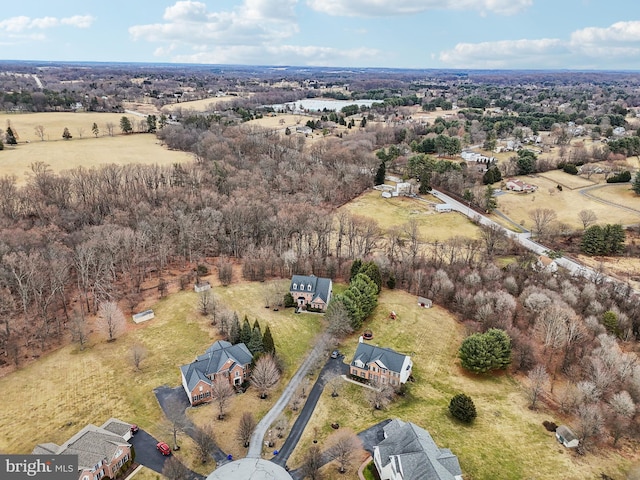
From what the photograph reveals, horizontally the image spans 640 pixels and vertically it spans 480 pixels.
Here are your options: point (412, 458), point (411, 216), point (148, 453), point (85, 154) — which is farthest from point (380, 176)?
point (148, 453)

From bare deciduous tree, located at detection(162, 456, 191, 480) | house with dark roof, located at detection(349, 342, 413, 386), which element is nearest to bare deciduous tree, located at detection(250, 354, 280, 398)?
house with dark roof, located at detection(349, 342, 413, 386)

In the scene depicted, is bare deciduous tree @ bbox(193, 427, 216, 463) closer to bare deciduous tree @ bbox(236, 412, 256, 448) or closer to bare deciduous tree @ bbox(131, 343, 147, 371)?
bare deciduous tree @ bbox(236, 412, 256, 448)

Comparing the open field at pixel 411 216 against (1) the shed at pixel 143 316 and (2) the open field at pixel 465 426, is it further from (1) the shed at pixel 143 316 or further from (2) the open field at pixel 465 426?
(1) the shed at pixel 143 316

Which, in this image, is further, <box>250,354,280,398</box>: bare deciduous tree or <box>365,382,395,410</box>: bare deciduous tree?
<box>250,354,280,398</box>: bare deciduous tree

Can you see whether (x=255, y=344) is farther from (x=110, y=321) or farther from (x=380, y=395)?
(x=110, y=321)

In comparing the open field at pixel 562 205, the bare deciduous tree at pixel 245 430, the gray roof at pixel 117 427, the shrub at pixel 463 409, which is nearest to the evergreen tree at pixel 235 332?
the bare deciduous tree at pixel 245 430

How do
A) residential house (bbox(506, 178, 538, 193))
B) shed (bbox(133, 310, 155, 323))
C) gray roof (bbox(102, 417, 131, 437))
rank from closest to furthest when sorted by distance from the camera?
gray roof (bbox(102, 417, 131, 437))
shed (bbox(133, 310, 155, 323))
residential house (bbox(506, 178, 538, 193))
